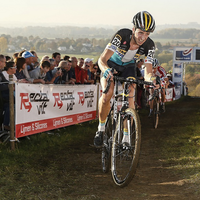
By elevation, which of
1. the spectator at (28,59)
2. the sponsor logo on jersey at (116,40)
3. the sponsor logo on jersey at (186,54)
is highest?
the sponsor logo on jersey at (186,54)

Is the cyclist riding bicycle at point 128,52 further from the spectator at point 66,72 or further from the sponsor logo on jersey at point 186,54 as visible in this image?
the sponsor logo on jersey at point 186,54

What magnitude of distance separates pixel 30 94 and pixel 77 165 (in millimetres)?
2423

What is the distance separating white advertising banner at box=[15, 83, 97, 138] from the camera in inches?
301

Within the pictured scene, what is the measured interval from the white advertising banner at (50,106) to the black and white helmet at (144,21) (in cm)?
354

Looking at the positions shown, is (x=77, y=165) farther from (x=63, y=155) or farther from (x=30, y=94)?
(x=30, y=94)

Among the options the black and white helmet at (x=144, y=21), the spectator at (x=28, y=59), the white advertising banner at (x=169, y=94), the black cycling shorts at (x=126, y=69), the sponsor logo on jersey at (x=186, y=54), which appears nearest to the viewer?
the black and white helmet at (x=144, y=21)

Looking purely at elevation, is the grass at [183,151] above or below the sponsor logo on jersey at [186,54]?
below

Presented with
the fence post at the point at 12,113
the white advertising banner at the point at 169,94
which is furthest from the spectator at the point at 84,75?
the white advertising banner at the point at 169,94

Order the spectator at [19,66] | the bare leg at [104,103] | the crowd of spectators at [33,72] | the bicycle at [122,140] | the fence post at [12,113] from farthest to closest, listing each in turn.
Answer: the spectator at [19,66]
the crowd of spectators at [33,72]
the fence post at [12,113]
the bare leg at [104,103]
the bicycle at [122,140]

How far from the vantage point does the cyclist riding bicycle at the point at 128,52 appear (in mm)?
5004

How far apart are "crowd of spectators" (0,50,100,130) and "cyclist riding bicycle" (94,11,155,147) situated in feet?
9.48

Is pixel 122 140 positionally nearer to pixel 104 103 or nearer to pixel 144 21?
pixel 104 103

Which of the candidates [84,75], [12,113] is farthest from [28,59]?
[84,75]

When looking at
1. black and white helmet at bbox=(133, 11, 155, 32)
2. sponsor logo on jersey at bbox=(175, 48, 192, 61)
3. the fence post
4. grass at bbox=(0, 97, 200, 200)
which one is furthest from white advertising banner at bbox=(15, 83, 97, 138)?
sponsor logo on jersey at bbox=(175, 48, 192, 61)
